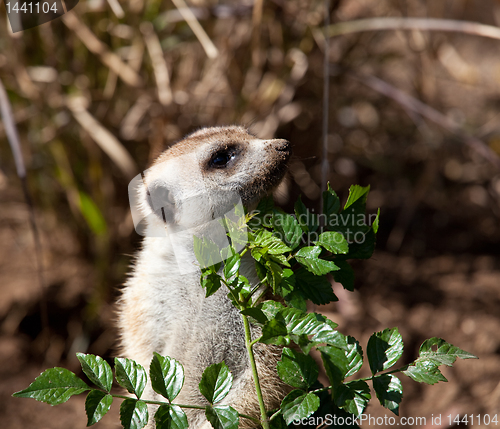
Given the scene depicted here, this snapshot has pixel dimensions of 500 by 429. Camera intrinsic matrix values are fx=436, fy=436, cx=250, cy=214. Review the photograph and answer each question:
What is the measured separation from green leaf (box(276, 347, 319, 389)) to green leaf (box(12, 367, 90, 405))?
389 mm

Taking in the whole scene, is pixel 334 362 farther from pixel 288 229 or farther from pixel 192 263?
pixel 192 263

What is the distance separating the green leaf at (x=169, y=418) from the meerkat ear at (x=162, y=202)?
74cm

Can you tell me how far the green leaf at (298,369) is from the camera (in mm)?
853

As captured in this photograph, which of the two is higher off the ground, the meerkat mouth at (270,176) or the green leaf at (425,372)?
the meerkat mouth at (270,176)

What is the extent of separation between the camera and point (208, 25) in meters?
2.58

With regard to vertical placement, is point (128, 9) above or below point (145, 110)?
above

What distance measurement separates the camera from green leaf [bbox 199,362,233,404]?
843 mm

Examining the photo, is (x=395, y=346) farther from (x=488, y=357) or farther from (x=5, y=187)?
(x=5, y=187)

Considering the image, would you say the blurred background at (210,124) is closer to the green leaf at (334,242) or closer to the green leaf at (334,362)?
the green leaf at (334,242)

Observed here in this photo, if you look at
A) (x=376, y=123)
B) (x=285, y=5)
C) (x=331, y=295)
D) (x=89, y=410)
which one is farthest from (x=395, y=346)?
(x=376, y=123)


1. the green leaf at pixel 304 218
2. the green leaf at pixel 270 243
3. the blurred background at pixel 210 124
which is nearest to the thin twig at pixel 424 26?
the blurred background at pixel 210 124

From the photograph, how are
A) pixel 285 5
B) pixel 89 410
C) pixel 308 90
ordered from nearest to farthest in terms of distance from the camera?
pixel 89 410
pixel 285 5
pixel 308 90

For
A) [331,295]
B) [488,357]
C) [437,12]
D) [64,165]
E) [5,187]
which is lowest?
[488,357]

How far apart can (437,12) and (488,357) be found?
7.05 ft
